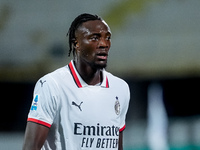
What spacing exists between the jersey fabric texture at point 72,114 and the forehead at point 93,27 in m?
0.23

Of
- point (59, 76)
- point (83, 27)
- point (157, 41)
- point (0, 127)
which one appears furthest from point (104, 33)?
point (157, 41)

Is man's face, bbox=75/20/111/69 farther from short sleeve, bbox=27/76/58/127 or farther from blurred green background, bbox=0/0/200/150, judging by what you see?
blurred green background, bbox=0/0/200/150

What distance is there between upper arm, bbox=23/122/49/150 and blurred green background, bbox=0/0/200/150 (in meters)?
3.97

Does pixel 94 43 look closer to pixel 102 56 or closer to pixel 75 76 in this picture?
pixel 102 56

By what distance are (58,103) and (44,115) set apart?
10 centimetres

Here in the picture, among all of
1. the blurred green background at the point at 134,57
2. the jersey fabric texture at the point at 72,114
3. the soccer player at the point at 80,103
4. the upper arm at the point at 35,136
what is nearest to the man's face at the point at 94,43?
the soccer player at the point at 80,103

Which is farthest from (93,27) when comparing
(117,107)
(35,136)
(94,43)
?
(35,136)

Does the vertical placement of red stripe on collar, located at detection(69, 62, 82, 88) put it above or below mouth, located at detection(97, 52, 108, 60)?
below

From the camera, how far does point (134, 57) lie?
6.70 metres

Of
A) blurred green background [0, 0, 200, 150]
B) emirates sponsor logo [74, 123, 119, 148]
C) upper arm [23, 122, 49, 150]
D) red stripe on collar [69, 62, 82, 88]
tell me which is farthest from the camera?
blurred green background [0, 0, 200, 150]

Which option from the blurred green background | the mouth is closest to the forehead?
the mouth

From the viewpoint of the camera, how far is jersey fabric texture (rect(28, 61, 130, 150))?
2238mm

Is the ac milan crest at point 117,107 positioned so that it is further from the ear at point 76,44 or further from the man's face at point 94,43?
the ear at point 76,44

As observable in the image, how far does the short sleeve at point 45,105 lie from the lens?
2.20 m
